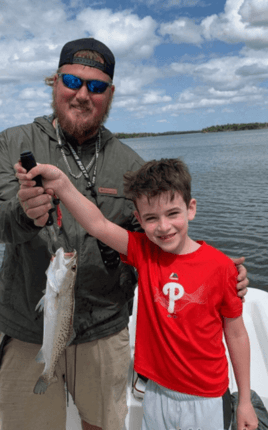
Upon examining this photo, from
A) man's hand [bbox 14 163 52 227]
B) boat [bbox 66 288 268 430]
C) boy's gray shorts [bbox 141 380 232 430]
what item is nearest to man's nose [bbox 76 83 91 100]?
man's hand [bbox 14 163 52 227]

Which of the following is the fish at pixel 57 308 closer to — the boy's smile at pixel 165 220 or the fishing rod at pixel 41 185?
the fishing rod at pixel 41 185

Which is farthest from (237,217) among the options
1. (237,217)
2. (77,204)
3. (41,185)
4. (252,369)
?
(41,185)

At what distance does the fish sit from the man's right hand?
0.27 meters

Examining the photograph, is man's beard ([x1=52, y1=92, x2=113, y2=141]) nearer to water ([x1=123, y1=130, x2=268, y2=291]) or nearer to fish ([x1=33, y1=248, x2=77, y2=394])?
fish ([x1=33, y1=248, x2=77, y2=394])

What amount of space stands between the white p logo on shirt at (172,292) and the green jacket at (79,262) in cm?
66

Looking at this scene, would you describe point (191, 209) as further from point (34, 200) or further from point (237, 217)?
point (237, 217)

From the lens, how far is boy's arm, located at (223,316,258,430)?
2621mm

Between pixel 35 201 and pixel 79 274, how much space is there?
107 centimetres

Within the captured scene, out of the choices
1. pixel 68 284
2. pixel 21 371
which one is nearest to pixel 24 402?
pixel 21 371

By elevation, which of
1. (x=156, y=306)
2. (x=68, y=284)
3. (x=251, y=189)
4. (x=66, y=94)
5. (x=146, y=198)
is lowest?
(x=251, y=189)

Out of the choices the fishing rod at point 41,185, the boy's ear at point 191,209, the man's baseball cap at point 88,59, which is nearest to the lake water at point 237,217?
the boy's ear at point 191,209

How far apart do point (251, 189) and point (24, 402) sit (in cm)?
2153

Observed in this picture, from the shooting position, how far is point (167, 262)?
2725 millimetres

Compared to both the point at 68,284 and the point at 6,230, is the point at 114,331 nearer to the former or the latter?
the point at 68,284
